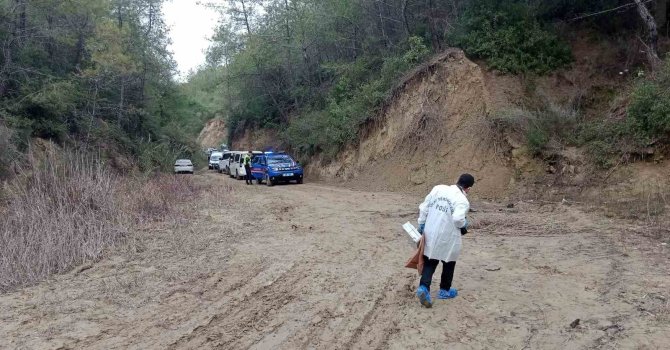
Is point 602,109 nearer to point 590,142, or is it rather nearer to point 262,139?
point 590,142

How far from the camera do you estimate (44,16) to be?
23109mm

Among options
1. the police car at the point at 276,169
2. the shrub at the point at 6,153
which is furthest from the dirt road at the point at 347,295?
the police car at the point at 276,169

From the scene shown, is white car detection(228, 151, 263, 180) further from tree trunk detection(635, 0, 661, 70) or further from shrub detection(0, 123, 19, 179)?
tree trunk detection(635, 0, 661, 70)

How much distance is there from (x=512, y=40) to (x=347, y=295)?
14.8 m

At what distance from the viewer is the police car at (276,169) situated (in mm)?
24922

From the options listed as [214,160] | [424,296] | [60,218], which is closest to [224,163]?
[214,160]

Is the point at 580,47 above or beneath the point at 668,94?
above

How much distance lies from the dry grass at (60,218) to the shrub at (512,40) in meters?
12.8

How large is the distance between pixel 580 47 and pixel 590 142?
5.78m

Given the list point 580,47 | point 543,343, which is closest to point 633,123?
point 580,47

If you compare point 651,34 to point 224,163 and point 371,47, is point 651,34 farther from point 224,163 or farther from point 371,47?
point 224,163

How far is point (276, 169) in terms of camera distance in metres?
24.9

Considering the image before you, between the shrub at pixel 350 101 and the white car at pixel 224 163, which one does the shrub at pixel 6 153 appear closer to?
the shrub at pixel 350 101

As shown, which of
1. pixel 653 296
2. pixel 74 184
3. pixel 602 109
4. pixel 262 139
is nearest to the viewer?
pixel 653 296
